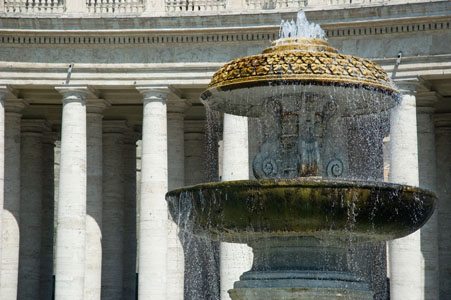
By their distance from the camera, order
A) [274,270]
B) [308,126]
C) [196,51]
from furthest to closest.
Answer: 1. [196,51]
2. [308,126]
3. [274,270]

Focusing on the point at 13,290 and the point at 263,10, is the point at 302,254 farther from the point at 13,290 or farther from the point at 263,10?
the point at 13,290

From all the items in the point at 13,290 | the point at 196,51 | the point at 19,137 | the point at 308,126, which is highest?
the point at 196,51

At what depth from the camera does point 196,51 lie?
56188mm

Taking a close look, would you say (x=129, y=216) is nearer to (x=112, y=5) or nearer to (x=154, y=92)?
(x=154, y=92)

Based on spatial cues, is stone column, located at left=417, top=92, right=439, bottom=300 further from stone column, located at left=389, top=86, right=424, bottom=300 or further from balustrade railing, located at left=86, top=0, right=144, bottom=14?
balustrade railing, located at left=86, top=0, right=144, bottom=14

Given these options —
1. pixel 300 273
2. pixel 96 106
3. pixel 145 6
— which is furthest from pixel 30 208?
pixel 300 273

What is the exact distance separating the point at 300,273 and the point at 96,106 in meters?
33.5

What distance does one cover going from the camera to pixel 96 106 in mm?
59844

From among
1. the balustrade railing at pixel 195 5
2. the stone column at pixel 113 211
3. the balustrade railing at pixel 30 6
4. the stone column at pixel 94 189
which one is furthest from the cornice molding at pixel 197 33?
the stone column at pixel 113 211

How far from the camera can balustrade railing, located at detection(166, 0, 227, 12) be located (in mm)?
57344

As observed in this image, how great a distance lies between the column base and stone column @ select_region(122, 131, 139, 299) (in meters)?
39.8

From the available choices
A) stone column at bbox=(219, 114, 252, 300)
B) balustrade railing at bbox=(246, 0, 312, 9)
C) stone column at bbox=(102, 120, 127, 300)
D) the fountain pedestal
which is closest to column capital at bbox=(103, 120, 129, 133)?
stone column at bbox=(102, 120, 127, 300)

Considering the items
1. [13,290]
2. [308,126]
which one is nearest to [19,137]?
[13,290]

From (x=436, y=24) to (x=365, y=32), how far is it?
11.7ft
